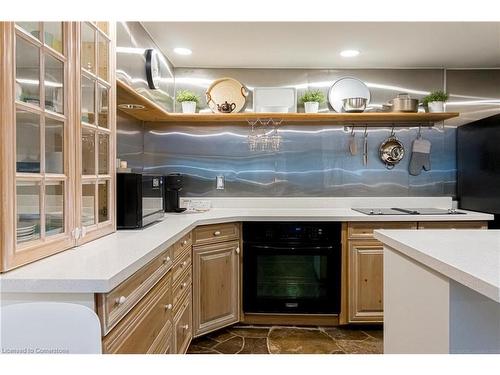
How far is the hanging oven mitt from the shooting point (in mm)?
3352

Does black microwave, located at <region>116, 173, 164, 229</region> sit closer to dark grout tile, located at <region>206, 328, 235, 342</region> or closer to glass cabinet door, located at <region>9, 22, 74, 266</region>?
glass cabinet door, located at <region>9, 22, 74, 266</region>

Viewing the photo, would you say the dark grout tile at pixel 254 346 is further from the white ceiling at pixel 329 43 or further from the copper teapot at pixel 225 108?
the white ceiling at pixel 329 43

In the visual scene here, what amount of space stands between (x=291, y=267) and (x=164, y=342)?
4.39ft

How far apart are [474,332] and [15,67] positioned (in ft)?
5.63

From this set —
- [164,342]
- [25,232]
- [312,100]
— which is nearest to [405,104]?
[312,100]

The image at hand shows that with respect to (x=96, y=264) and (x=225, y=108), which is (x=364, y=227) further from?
(x=96, y=264)

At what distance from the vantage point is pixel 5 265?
1052 millimetres

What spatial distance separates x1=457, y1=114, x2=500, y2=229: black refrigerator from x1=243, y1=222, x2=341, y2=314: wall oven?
4.29 ft

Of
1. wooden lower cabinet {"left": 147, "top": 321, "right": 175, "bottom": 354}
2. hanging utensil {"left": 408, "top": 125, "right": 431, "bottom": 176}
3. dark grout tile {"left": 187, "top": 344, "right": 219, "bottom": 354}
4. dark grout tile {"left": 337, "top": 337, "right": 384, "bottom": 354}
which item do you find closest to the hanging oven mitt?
hanging utensil {"left": 408, "top": 125, "right": 431, "bottom": 176}

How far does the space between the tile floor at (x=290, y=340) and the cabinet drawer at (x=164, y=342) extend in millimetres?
698

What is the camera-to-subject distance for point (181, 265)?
6.82 feet

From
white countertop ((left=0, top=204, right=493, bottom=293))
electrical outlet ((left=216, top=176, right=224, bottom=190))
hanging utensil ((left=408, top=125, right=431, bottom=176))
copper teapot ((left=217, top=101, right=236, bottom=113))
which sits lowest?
white countertop ((left=0, top=204, right=493, bottom=293))
